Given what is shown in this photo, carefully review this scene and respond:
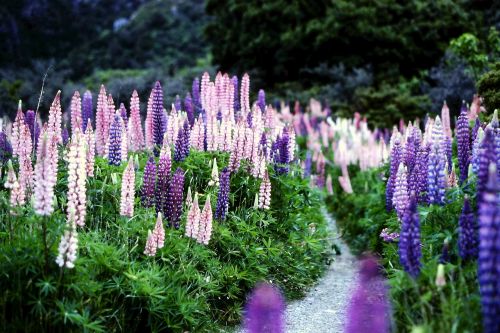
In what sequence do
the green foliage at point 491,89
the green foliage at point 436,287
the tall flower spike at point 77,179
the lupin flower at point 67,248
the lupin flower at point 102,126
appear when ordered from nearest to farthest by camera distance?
the green foliage at point 436,287 → the lupin flower at point 67,248 → the tall flower spike at point 77,179 → the lupin flower at point 102,126 → the green foliage at point 491,89

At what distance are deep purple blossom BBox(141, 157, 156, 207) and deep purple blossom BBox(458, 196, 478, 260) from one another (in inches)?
126

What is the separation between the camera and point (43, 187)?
5059mm

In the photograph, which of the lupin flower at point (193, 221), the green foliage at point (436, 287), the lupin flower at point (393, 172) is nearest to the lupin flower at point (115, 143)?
the lupin flower at point (193, 221)

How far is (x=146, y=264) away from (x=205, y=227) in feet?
2.39

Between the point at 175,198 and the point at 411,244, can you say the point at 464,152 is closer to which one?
the point at 411,244

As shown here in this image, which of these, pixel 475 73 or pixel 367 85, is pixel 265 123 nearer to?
pixel 475 73

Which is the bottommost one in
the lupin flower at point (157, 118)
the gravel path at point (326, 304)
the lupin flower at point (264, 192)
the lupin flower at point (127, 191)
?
the gravel path at point (326, 304)

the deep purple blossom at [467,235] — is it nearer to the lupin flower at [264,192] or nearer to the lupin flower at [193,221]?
the lupin flower at [193,221]

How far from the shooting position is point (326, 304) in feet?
24.9

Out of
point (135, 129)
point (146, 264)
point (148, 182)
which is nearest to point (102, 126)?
point (135, 129)

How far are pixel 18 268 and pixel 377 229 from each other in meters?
5.18

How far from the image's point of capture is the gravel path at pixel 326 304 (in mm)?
6793

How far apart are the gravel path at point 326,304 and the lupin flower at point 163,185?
1579 millimetres

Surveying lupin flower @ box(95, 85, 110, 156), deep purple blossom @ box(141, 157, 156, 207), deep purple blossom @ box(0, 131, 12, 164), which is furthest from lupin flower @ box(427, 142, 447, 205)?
deep purple blossom @ box(0, 131, 12, 164)
